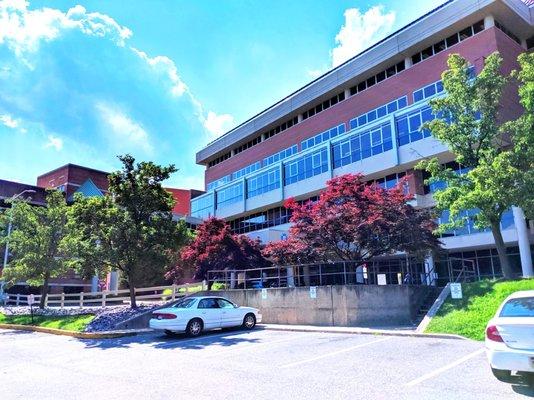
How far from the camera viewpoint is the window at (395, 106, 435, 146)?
3097 centimetres

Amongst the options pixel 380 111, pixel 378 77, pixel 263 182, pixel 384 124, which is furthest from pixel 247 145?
pixel 384 124

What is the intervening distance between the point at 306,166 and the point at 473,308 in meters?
26.6

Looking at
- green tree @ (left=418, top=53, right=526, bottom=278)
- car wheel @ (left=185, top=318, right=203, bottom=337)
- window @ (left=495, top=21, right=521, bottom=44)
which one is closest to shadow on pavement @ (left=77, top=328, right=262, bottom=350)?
car wheel @ (left=185, top=318, right=203, bottom=337)

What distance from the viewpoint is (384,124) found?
34000mm

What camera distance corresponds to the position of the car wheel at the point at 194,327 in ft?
51.8

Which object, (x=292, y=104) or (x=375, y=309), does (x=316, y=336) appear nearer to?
(x=375, y=309)

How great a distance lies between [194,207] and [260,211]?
1116cm

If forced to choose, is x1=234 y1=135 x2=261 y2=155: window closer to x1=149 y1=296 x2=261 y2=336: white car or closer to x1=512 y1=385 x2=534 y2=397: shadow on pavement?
x1=149 y1=296 x2=261 y2=336: white car

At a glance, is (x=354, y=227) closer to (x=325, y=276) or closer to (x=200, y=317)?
(x=325, y=276)

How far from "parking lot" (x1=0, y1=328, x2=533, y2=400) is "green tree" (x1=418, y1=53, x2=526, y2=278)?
6.46 m

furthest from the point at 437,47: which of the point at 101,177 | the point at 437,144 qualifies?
the point at 101,177

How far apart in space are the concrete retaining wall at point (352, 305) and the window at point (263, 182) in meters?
24.3

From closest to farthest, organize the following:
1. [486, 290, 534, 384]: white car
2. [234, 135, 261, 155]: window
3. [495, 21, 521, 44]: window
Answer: [486, 290, 534, 384]: white car < [495, 21, 521, 44]: window < [234, 135, 261, 155]: window

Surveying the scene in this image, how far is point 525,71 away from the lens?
1742 cm
